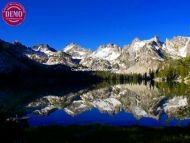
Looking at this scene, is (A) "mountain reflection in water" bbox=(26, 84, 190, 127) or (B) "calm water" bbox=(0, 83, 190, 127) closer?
(A) "mountain reflection in water" bbox=(26, 84, 190, 127)

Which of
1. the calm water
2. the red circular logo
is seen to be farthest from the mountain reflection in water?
the red circular logo

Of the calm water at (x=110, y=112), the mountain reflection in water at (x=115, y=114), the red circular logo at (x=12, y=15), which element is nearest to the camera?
the red circular logo at (x=12, y=15)

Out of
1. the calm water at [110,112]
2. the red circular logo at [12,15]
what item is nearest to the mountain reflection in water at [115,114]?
the calm water at [110,112]

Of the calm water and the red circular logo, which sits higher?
the red circular logo

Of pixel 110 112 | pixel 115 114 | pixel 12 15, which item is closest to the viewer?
pixel 12 15

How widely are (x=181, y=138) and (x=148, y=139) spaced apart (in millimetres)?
2244

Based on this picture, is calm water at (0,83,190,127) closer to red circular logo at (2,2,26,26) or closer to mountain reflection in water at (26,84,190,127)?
mountain reflection in water at (26,84,190,127)

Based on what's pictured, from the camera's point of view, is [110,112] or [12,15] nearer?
[12,15]

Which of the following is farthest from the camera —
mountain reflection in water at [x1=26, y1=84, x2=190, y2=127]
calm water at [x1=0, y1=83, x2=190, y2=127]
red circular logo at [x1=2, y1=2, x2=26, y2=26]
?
calm water at [x1=0, y1=83, x2=190, y2=127]

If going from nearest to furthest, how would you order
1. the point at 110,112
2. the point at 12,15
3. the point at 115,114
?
the point at 12,15 → the point at 115,114 → the point at 110,112

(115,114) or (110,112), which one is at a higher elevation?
(110,112)

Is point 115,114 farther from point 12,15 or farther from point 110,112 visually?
point 12,15

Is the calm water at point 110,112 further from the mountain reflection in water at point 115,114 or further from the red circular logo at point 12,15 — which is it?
the red circular logo at point 12,15

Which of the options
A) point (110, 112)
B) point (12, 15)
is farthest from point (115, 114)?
point (12, 15)
